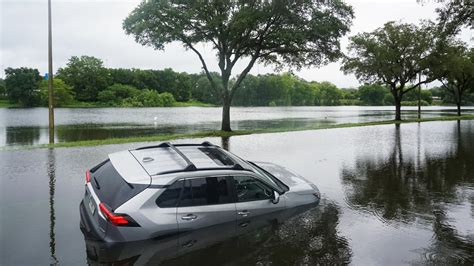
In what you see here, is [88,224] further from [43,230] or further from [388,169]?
[388,169]

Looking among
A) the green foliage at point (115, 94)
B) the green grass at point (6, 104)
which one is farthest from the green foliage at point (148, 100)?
the green grass at point (6, 104)

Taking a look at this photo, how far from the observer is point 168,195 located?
17.0 ft

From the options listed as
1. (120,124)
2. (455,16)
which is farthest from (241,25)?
(120,124)

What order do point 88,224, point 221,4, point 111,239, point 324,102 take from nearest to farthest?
point 111,239 < point 88,224 < point 221,4 < point 324,102

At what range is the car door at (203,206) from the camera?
5.32 m

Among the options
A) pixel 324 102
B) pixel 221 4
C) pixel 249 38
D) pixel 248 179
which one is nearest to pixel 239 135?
pixel 249 38

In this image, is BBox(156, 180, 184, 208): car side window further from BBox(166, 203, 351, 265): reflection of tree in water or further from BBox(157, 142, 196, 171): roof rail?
BBox(166, 203, 351, 265): reflection of tree in water

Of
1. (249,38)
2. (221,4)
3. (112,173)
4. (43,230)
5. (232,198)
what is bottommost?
(43,230)

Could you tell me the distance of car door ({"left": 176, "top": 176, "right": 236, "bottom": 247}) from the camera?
209 inches

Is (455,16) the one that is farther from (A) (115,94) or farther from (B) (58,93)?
(A) (115,94)

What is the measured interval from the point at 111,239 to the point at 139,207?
56 centimetres

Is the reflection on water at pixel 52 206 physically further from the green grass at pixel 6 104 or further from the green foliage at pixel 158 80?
the green foliage at pixel 158 80

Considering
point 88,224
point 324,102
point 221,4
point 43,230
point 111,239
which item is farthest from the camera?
point 324,102

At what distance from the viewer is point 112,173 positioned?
554 cm
